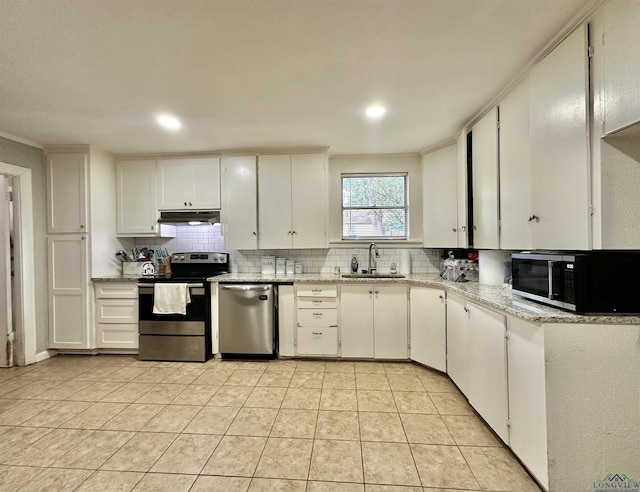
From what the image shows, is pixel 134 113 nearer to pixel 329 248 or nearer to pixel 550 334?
pixel 329 248

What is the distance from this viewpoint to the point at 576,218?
1.51 m

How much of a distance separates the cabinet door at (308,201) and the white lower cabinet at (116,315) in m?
2.00

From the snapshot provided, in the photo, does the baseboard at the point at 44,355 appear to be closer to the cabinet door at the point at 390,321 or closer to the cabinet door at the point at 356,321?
the cabinet door at the point at 356,321

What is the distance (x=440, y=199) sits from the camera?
3361 mm

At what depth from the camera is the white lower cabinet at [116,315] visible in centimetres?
347

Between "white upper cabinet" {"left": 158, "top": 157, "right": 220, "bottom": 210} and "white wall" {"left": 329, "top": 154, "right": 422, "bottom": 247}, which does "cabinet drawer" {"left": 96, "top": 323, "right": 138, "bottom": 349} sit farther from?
"white wall" {"left": 329, "top": 154, "right": 422, "bottom": 247}

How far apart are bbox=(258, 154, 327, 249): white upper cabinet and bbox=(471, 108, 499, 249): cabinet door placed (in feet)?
5.22

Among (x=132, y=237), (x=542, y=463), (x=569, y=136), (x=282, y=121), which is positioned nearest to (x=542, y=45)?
(x=569, y=136)

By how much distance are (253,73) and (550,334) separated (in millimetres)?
2250

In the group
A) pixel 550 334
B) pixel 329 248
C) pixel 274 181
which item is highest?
pixel 274 181

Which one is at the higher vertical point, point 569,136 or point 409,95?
point 409,95

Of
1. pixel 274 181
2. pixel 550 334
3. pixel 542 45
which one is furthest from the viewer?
pixel 274 181

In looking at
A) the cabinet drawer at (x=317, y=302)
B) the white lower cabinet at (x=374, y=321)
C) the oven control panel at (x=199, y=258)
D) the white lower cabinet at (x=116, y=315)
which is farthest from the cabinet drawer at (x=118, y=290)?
the white lower cabinet at (x=374, y=321)

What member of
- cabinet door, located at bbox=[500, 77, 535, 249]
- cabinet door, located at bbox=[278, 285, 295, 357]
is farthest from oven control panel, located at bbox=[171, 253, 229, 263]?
cabinet door, located at bbox=[500, 77, 535, 249]
